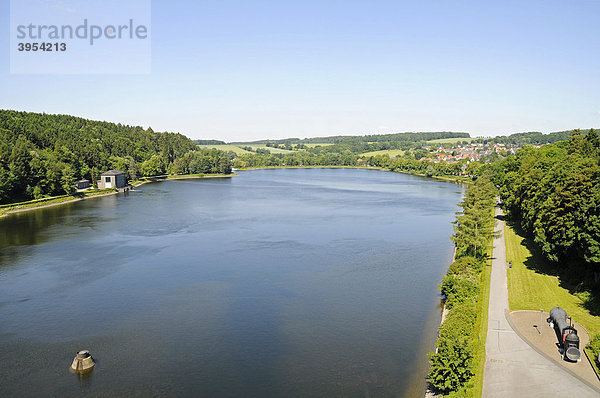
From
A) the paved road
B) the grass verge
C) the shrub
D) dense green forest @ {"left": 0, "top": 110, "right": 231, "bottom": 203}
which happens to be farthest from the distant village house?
the shrub

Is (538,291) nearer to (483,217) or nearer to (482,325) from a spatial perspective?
(482,325)

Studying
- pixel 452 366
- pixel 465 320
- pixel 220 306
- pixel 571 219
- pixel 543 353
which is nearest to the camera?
A: pixel 452 366

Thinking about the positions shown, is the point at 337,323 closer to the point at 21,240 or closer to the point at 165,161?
the point at 21,240

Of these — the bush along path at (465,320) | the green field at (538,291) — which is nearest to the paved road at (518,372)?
the bush along path at (465,320)

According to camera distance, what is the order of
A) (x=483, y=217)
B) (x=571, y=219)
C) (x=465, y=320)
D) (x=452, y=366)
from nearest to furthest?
(x=452, y=366), (x=465, y=320), (x=571, y=219), (x=483, y=217)

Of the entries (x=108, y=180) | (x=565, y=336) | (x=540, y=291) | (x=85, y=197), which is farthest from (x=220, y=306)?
(x=108, y=180)

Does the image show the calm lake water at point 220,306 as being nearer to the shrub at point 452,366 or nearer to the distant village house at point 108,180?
the shrub at point 452,366
